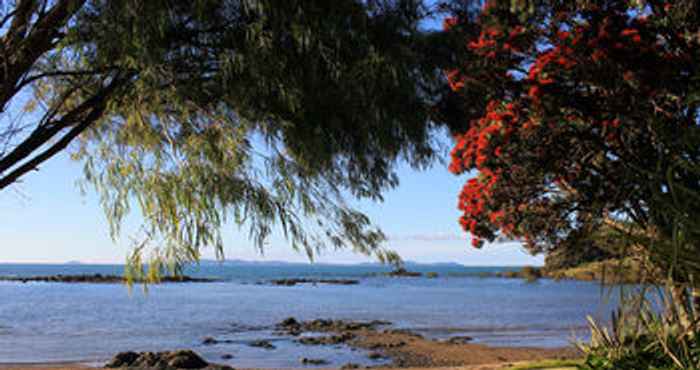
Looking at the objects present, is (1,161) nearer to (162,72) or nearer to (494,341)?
(162,72)

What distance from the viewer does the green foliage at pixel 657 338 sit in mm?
1461

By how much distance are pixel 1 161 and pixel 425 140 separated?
4.00m

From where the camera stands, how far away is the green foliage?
146cm

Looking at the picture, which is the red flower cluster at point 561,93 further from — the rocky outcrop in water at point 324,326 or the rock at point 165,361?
the rocky outcrop in water at point 324,326

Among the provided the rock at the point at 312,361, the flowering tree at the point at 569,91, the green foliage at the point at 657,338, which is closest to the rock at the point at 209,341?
the rock at the point at 312,361

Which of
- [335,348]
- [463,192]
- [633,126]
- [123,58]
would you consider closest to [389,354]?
[335,348]

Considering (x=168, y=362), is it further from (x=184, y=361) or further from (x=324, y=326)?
(x=324, y=326)

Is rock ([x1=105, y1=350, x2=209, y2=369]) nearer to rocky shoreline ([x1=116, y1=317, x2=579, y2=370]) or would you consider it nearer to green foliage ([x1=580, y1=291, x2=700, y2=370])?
rocky shoreline ([x1=116, y1=317, x2=579, y2=370])

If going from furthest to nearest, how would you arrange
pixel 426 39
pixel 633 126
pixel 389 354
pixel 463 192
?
pixel 389 354, pixel 463 192, pixel 633 126, pixel 426 39

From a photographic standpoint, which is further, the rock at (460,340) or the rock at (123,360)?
the rock at (460,340)

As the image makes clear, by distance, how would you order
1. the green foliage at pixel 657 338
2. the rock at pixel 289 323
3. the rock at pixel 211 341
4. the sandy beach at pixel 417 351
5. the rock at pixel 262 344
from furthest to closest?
1. the rock at pixel 289 323
2. the rock at pixel 211 341
3. the rock at pixel 262 344
4. the sandy beach at pixel 417 351
5. the green foliage at pixel 657 338

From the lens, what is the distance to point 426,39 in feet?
16.9

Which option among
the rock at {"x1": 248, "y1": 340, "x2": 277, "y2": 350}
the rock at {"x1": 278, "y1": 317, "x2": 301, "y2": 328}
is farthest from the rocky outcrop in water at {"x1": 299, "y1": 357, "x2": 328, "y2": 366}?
the rock at {"x1": 278, "y1": 317, "x2": 301, "y2": 328}

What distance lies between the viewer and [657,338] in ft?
6.07
